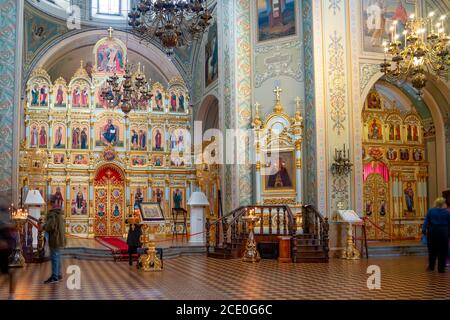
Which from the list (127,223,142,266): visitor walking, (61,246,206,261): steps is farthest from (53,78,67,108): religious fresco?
(127,223,142,266): visitor walking

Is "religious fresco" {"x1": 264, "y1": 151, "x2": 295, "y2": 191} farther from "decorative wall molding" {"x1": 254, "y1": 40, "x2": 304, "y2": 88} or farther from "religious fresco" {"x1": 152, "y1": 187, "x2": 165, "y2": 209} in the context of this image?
"religious fresco" {"x1": 152, "y1": 187, "x2": 165, "y2": 209}

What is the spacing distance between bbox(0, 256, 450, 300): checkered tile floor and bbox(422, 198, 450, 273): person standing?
1.36 feet

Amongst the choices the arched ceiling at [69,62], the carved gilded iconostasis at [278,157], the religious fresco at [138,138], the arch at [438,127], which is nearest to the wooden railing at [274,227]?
the carved gilded iconostasis at [278,157]

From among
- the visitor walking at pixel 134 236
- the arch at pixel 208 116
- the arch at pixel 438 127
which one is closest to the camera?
the visitor walking at pixel 134 236

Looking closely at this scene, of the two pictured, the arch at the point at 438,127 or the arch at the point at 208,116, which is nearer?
the arch at the point at 438,127

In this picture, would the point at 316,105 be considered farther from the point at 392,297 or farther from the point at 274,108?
the point at 392,297

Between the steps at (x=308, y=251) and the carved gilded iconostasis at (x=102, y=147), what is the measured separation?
9.77 m

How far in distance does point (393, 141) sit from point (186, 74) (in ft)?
30.8

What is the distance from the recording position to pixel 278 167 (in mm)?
16328

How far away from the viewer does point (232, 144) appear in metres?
17.1

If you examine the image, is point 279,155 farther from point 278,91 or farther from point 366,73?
point 366,73

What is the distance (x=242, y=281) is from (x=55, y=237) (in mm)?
3322

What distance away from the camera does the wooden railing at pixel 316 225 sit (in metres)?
14.2

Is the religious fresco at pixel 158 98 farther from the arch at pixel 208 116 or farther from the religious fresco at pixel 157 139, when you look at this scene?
the arch at pixel 208 116
